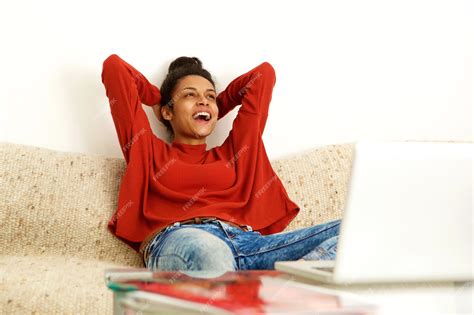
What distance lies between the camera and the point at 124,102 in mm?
1979

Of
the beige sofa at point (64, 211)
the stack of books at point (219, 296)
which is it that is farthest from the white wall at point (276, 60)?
the stack of books at point (219, 296)

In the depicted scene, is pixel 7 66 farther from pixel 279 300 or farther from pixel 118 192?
pixel 279 300

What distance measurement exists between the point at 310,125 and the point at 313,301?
1.65 meters

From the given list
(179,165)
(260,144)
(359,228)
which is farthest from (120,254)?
(359,228)

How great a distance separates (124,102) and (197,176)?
29 centimetres

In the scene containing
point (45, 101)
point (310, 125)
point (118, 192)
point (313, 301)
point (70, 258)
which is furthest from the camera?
point (310, 125)

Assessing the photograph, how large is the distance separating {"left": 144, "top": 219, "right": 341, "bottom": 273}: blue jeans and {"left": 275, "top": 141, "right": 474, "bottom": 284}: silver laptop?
53 centimetres

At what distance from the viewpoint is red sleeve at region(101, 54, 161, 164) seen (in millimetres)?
1979

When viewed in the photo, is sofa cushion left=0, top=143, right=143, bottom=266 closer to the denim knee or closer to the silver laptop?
the denim knee

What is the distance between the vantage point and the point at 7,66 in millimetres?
2115

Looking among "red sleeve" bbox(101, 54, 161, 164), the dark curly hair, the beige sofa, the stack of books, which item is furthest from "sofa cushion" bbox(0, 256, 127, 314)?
the dark curly hair

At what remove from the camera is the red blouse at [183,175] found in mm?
1907

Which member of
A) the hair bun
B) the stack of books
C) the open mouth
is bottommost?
the open mouth

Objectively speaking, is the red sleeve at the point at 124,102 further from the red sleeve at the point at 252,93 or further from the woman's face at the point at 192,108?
A: the red sleeve at the point at 252,93
